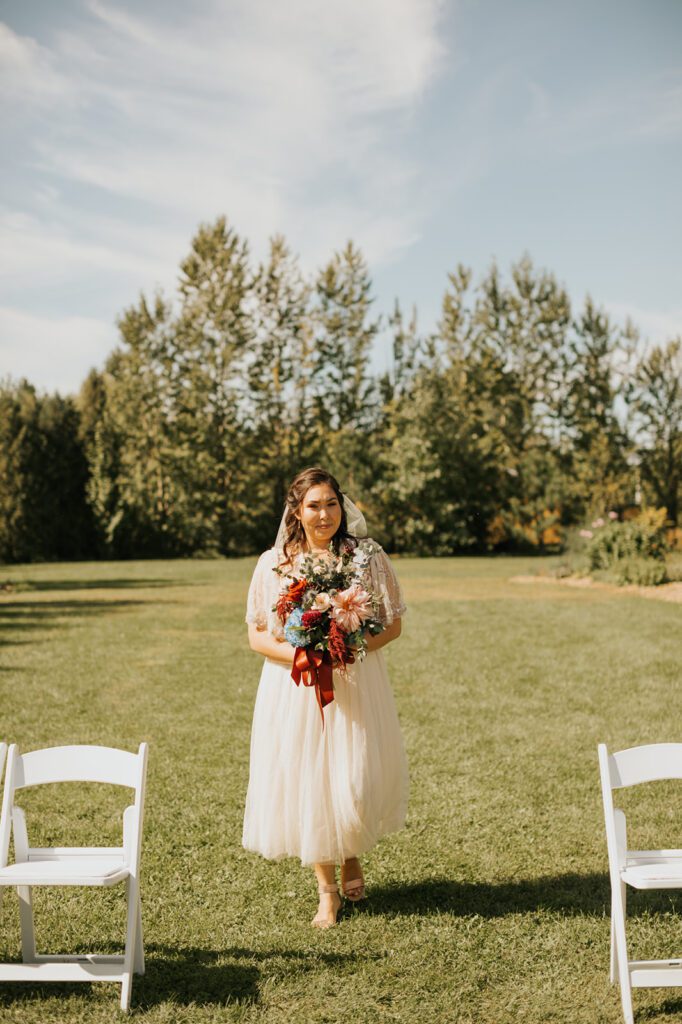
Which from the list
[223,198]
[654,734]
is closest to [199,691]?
[654,734]

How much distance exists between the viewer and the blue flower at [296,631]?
3.97 metres

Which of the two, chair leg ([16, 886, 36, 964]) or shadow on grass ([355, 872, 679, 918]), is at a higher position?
chair leg ([16, 886, 36, 964])

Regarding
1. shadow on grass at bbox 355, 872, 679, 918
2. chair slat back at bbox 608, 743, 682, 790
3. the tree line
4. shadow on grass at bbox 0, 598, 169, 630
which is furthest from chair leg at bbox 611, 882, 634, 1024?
the tree line

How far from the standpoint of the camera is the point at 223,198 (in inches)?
1334

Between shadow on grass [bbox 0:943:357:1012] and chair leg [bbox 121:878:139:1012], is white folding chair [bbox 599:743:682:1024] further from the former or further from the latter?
chair leg [bbox 121:878:139:1012]

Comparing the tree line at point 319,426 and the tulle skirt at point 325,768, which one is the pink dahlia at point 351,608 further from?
the tree line at point 319,426

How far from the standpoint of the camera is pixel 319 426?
38.8 m

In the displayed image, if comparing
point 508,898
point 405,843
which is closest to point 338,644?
point 508,898

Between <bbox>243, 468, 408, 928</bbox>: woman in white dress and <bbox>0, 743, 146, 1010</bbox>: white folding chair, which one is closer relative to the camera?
<bbox>0, 743, 146, 1010</bbox>: white folding chair

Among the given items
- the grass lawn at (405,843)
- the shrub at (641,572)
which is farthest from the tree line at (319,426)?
the grass lawn at (405,843)

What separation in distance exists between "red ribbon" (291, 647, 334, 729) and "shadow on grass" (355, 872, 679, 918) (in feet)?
4.18

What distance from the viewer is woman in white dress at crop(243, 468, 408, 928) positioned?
4.20m

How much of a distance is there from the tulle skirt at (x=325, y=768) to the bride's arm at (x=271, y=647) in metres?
0.11

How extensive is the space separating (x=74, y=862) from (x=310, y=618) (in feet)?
4.54
